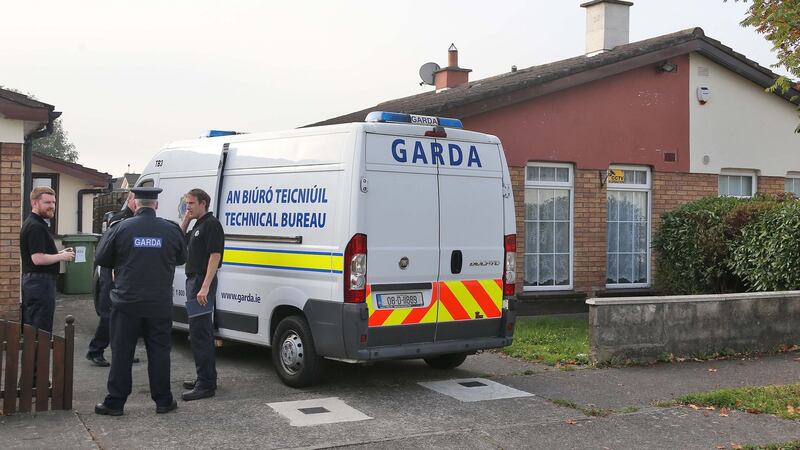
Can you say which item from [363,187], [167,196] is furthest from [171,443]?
[167,196]

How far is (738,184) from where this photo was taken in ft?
49.2

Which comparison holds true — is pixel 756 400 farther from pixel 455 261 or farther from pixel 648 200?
pixel 648 200

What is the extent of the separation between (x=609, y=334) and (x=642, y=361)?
0.52 metres

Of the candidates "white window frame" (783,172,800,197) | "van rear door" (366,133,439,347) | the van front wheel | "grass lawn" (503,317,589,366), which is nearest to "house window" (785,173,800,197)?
"white window frame" (783,172,800,197)

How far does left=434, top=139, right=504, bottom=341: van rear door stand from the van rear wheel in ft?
2.03

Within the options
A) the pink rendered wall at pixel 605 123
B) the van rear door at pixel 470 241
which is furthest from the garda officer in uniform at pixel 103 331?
the pink rendered wall at pixel 605 123

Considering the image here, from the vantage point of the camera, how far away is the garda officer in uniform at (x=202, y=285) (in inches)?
299

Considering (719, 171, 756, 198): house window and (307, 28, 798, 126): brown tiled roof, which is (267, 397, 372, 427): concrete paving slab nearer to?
(307, 28, 798, 126): brown tiled roof

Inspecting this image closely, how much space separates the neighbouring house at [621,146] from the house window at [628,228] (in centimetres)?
2

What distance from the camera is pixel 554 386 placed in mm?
8180

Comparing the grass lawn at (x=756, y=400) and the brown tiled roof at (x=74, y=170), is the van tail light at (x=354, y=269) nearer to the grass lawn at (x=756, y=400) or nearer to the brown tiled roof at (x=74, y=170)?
the grass lawn at (x=756, y=400)

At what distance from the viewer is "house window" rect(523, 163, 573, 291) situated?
43.2ft

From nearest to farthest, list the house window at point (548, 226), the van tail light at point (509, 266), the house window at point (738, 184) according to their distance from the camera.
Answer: the van tail light at point (509, 266) < the house window at point (548, 226) < the house window at point (738, 184)

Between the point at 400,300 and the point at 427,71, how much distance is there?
13.2m
